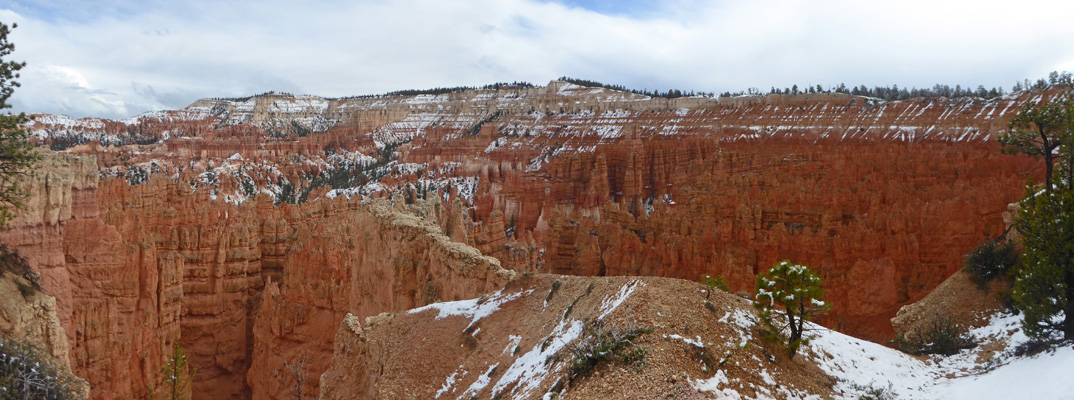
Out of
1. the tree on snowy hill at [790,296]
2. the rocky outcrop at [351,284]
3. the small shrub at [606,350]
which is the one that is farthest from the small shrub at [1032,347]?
the rocky outcrop at [351,284]

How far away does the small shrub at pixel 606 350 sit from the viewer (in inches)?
291

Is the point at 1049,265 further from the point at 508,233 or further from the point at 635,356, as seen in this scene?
the point at 508,233

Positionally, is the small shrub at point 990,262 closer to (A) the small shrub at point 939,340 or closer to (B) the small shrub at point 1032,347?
(A) the small shrub at point 939,340

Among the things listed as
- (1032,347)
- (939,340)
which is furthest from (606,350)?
(939,340)

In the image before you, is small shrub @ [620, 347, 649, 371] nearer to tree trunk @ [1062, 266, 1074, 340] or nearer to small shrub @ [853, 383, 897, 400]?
small shrub @ [853, 383, 897, 400]

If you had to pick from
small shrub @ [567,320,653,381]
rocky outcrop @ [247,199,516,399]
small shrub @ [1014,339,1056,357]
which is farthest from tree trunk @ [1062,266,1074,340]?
rocky outcrop @ [247,199,516,399]

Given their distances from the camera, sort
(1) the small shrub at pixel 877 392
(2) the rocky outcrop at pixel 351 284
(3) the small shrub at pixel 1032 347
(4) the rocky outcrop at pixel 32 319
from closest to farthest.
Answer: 1. (1) the small shrub at pixel 877 392
2. (3) the small shrub at pixel 1032 347
3. (4) the rocky outcrop at pixel 32 319
4. (2) the rocky outcrop at pixel 351 284

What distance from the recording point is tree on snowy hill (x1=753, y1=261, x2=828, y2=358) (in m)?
8.70

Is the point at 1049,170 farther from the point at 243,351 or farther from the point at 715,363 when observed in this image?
the point at 243,351

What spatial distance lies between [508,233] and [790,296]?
139ft

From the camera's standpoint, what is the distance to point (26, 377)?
792 cm

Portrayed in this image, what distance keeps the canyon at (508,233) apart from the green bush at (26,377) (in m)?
5.03

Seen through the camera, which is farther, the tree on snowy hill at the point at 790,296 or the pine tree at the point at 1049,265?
the pine tree at the point at 1049,265

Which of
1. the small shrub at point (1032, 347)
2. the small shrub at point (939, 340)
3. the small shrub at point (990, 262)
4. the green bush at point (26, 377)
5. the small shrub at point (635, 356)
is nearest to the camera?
the small shrub at point (635, 356)
